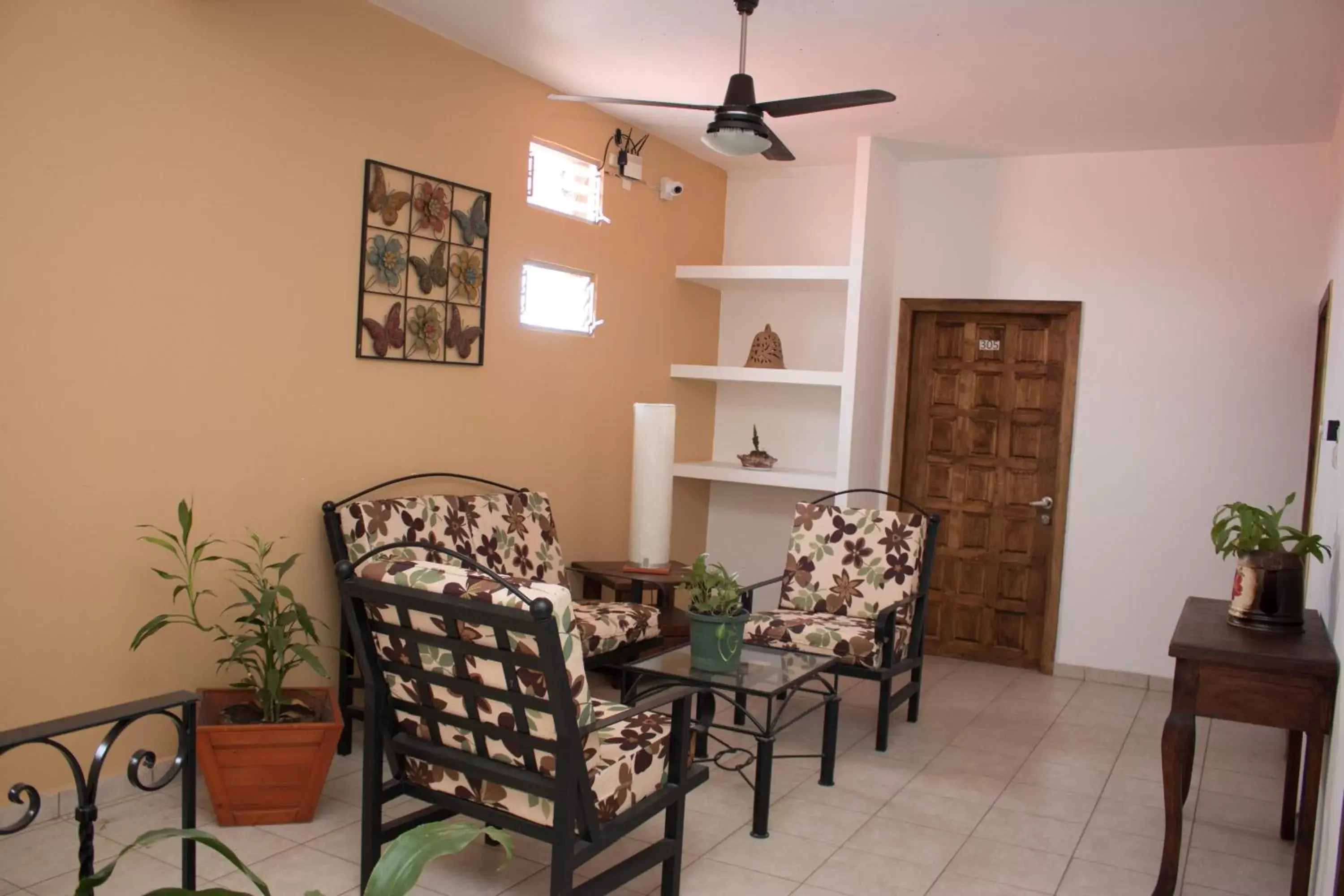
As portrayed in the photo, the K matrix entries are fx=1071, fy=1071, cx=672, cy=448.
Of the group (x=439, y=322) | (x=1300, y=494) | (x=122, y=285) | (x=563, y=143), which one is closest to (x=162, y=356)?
(x=122, y=285)

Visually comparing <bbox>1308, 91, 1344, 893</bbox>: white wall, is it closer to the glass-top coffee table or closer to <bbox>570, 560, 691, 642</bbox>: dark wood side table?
the glass-top coffee table

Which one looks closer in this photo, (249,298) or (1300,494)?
(249,298)

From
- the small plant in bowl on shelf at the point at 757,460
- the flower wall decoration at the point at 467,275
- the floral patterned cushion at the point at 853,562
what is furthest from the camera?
the small plant in bowl on shelf at the point at 757,460

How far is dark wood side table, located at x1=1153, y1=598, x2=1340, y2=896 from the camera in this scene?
2793 mm

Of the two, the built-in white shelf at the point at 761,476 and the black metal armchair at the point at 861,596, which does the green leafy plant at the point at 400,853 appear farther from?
the built-in white shelf at the point at 761,476

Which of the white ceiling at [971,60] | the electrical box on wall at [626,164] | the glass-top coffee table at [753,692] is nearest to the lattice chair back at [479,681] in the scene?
the glass-top coffee table at [753,692]

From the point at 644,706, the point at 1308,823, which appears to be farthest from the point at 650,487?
the point at 1308,823

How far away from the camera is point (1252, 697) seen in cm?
285

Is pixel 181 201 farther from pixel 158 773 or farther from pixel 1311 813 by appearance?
pixel 1311 813

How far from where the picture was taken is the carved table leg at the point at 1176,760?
2941 mm

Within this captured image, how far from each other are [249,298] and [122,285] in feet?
1.49

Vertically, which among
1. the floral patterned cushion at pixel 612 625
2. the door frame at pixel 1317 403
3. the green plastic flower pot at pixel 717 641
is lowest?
the floral patterned cushion at pixel 612 625

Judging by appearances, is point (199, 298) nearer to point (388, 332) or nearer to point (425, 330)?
point (388, 332)

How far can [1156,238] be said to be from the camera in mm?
5547
